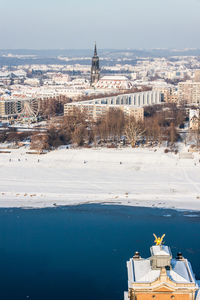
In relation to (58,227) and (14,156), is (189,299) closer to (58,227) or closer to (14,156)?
(58,227)

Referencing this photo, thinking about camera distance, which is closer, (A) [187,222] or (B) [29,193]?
(A) [187,222]

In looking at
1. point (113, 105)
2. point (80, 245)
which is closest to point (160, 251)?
point (80, 245)

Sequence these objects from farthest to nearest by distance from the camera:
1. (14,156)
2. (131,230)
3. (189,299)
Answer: (14,156) < (131,230) < (189,299)

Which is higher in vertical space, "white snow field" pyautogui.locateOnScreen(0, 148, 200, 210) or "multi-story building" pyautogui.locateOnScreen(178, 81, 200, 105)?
"multi-story building" pyautogui.locateOnScreen(178, 81, 200, 105)

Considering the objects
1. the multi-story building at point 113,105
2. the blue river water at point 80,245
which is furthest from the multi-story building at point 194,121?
the blue river water at point 80,245

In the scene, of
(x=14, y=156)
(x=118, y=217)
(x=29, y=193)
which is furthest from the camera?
(x=14, y=156)

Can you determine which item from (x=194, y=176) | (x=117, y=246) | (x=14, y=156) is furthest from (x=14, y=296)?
(x=14, y=156)

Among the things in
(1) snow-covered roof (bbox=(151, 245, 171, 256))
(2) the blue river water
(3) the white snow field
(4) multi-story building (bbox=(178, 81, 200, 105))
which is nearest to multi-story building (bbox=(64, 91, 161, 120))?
(4) multi-story building (bbox=(178, 81, 200, 105))

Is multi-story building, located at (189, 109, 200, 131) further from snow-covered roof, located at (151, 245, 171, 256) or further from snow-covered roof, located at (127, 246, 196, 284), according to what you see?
snow-covered roof, located at (151, 245, 171, 256)
